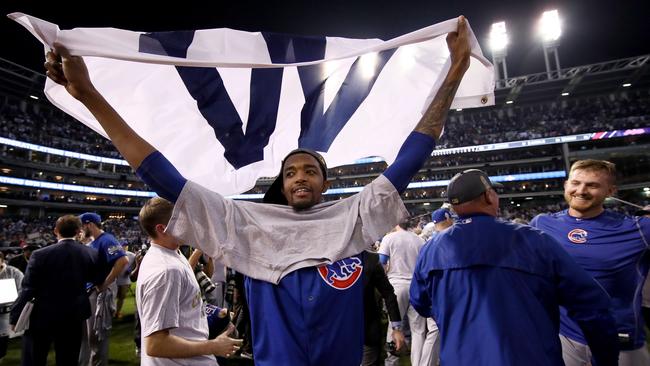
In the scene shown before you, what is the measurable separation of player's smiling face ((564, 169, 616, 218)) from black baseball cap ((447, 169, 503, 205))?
1338mm

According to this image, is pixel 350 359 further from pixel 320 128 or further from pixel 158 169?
pixel 320 128

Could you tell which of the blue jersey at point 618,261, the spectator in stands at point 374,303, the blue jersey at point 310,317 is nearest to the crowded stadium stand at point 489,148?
the spectator in stands at point 374,303

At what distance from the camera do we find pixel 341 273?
1532 millimetres

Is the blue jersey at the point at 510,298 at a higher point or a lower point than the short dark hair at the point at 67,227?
lower

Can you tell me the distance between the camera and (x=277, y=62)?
7.13 ft

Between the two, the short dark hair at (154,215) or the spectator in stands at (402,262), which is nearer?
the short dark hair at (154,215)

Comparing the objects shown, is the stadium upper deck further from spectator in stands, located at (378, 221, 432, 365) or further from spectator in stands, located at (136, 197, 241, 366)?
spectator in stands, located at (136, 197, 241, 366)

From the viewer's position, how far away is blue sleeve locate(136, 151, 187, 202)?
1.50 metres

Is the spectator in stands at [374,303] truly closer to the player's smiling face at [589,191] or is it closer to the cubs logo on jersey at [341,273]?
the player's smiling face at [589,191]

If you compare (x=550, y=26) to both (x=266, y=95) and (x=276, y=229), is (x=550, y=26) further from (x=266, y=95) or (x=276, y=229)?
(x=276, y=229)

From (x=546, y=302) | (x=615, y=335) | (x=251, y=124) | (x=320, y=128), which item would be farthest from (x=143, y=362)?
(x=615, y=335)

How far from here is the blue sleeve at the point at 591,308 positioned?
1827 millimetres

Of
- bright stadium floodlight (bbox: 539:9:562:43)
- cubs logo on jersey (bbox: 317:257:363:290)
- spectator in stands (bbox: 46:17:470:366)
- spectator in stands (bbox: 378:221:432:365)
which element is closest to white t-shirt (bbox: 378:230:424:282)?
spectator in stands (bbox: 378:221:432:365)

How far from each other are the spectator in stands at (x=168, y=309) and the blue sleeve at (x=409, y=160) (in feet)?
3.81
